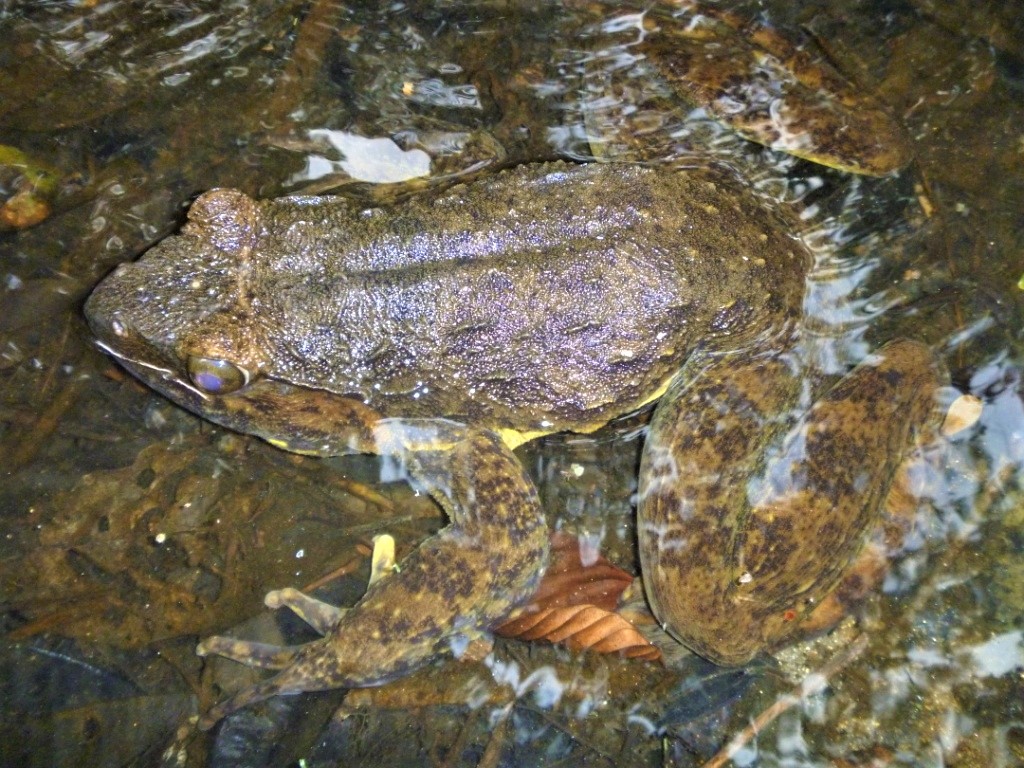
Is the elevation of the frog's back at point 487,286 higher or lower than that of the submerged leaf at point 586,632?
higher

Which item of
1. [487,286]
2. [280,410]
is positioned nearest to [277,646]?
[280,410]

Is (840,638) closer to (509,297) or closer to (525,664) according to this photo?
(525,664)

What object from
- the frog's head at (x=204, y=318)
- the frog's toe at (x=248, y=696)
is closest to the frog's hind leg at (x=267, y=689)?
the frog's toe at (x=248, y=696)

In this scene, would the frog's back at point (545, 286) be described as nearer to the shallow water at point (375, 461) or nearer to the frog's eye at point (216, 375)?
the frog's eye at point (216, 375)

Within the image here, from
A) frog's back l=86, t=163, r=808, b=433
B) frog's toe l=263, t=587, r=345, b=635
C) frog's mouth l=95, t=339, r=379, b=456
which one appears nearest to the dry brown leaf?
frog's toe l=263, t=587, r=345, b=635

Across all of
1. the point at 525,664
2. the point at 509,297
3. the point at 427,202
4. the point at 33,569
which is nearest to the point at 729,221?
the point at 509,297

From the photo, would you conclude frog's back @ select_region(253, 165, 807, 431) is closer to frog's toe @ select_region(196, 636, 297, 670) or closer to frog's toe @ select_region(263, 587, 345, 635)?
frog's toe @ select_region(263, 587, 345, 635)
